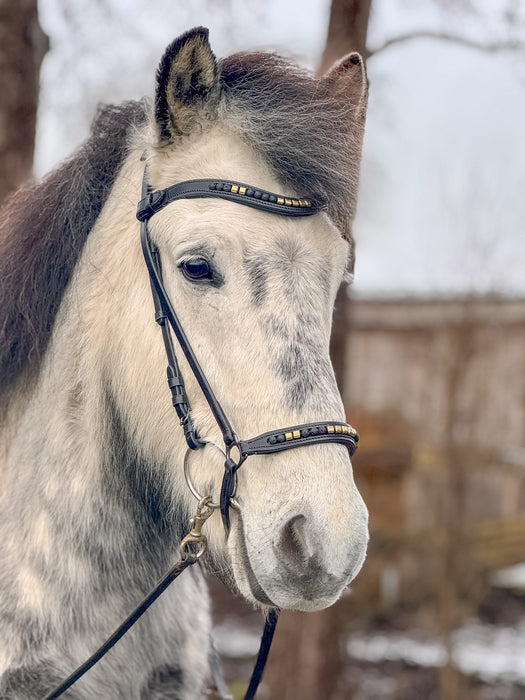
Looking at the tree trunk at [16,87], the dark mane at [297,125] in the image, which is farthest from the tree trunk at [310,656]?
the dark mane at [297,125]

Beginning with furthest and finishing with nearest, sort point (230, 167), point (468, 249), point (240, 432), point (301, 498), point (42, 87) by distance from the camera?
point (468, 249)
point (42, 87)
point (230, 167)
point (240, 432)
point (301, 498)

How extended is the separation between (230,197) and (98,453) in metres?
0.82

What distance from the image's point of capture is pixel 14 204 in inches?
94.2

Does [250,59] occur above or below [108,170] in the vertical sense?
above

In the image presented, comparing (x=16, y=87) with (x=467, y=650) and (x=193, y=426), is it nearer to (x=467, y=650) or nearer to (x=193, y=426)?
(x=193, y=426)

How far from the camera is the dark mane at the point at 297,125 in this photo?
76.4 inches

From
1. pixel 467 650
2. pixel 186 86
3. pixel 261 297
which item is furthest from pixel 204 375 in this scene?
pixel 467 650

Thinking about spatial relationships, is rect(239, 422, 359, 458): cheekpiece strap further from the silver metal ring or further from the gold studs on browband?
the silver metal ring

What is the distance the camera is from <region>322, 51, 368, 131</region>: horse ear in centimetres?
214

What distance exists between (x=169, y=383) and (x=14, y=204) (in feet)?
3.24

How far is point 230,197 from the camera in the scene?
74.6 inches

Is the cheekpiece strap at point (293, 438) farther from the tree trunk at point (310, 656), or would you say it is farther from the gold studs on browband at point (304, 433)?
the tree trunk at point (310, 656)

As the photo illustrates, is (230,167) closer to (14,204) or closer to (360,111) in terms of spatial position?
(360,111)

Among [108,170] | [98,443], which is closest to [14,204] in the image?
[108,170]
